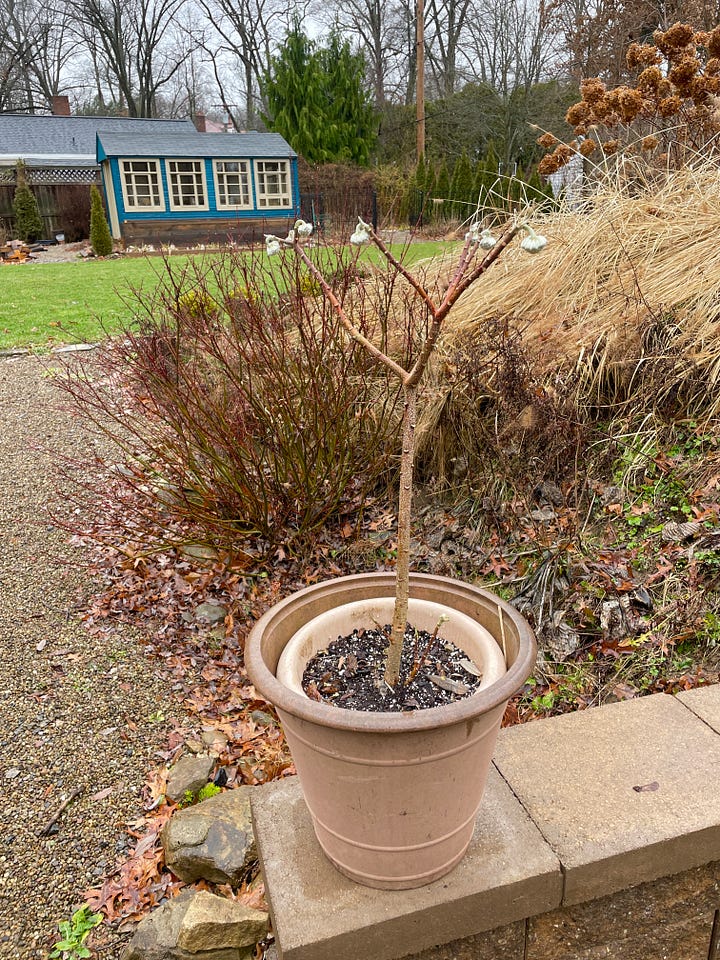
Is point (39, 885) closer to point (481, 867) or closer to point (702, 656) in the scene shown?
point (481, 867)

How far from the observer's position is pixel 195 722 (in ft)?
7.93

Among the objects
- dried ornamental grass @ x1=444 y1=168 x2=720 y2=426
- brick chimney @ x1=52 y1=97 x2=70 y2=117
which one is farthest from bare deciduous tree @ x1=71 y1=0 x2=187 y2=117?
dried ornamental grass @ x1=444 y1=168 x2=720 y2=426

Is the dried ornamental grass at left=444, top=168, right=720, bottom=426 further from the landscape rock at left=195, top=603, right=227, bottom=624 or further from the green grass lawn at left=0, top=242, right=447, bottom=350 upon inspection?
the landscape rock at left=195, top=603, right=227, bottom=624

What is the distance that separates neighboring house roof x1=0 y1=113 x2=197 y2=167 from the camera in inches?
771

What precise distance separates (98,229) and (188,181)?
3188 mm

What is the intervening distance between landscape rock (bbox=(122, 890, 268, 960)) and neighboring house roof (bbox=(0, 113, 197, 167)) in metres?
20.9

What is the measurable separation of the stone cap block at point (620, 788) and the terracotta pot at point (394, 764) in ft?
0.88

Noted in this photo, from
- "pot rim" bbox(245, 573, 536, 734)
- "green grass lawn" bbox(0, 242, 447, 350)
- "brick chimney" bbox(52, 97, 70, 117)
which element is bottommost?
"green grass lawn" bbox(0, 242, 447, 350)

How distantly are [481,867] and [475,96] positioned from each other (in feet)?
72.4

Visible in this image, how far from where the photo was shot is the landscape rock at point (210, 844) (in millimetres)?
1790

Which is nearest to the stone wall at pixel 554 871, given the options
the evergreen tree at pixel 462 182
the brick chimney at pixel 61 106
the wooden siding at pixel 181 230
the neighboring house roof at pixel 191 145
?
the evergreen tree at pixel 462 182

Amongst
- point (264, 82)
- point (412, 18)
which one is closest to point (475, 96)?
point (412, 18)

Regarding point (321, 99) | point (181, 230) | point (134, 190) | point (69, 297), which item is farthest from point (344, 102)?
point (69, 297)

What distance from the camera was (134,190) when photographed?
16.4 meters
